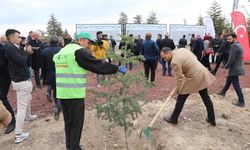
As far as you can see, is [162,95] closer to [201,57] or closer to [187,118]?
[187,118]

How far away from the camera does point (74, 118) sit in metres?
4.38

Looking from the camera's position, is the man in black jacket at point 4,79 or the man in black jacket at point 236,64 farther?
the man in black jacket at point 236,64

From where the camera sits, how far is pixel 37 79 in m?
9.55

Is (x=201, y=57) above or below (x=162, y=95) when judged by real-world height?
above

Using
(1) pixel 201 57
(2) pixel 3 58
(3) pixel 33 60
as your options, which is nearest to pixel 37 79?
(3) pixel 33 60

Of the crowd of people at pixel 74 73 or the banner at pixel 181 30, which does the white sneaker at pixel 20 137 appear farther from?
the banner at pixel 181 30

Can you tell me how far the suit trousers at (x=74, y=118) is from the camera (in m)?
4.32

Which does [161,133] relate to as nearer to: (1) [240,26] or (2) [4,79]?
(2) [4,79]

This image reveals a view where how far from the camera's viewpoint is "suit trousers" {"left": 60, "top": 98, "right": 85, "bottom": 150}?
432 centimetres

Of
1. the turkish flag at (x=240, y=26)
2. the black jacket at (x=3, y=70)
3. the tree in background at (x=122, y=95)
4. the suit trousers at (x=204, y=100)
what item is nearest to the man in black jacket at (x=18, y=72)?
the black jacket at (x=3, y=70)

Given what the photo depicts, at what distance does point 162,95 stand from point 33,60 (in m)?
4.18

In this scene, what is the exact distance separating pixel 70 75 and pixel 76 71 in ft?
0.36

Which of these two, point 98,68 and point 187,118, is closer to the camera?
point 98,68

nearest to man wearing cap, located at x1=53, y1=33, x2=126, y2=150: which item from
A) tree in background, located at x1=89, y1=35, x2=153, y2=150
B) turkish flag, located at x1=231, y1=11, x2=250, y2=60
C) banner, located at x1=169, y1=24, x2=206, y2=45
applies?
tree in background, located at x1=89, y1=35, x2=153, y2=150
